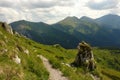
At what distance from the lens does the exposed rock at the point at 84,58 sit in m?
71.0

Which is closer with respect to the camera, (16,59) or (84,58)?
(16,59)

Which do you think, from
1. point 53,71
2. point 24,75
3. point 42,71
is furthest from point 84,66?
point 24,75

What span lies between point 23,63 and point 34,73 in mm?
1469

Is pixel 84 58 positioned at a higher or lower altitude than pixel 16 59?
lower

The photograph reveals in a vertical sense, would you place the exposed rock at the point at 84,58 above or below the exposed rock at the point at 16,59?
below

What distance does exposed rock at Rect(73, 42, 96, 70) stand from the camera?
233 feet

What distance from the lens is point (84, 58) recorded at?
74375mm

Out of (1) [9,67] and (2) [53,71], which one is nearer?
(1) [9,67]

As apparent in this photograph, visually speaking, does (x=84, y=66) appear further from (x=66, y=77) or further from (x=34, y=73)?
(x=34, y=73)

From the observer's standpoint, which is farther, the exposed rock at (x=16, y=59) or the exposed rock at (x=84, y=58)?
the exposed rock at (x=84, y=58)

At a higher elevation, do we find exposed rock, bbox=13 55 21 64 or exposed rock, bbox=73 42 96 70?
exposed rock, bbox=13 55 21 64

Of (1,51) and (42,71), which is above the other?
(1,51)

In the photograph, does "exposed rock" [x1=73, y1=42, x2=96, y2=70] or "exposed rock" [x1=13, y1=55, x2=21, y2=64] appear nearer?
"exposed rock" [x1=13, y1=55, x2=21, y2=64]

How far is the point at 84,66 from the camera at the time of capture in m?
70.4
